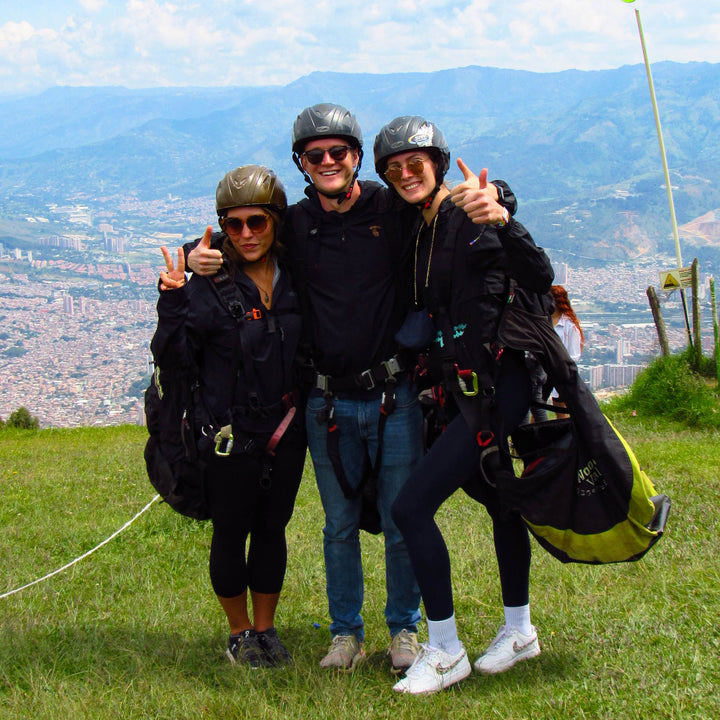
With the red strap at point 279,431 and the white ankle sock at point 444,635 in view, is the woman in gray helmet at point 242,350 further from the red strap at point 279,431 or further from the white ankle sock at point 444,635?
the white ankle sock at point 444,635

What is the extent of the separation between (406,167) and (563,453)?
1.68m

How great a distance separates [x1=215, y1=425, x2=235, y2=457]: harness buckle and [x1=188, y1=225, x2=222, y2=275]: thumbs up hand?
843 millimetres

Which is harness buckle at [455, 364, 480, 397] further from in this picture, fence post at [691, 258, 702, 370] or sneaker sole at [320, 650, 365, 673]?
fence post at [691, 258, 702, 370]

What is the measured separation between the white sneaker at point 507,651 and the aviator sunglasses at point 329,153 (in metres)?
2.76

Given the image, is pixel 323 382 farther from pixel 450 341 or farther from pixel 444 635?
pixel 444 635

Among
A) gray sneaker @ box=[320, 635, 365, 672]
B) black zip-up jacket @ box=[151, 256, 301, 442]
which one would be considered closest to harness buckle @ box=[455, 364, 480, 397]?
black zip-up jacket @ box=[151, 256, 301, 442]

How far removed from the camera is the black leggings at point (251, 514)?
4.27 meters

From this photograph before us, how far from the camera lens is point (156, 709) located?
396 centimetres

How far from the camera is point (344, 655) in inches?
174

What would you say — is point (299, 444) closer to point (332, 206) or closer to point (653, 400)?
point (332, 206)

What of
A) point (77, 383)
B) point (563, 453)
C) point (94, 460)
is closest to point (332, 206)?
point (563, 453)

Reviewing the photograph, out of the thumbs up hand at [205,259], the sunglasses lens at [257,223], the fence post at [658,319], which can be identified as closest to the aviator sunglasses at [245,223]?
the sunglasses lens at [257,223]

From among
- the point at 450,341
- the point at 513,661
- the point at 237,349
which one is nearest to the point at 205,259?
the point at 237,349

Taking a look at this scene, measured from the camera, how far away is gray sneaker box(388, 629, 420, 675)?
4.26m
